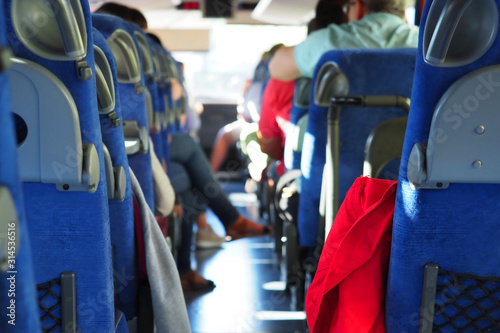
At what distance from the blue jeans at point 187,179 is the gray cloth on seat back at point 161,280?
6.00 feet

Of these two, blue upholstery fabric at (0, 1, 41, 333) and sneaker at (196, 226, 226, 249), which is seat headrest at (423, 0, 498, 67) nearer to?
blue upholstery fabric at (0, 1, 41, 333)

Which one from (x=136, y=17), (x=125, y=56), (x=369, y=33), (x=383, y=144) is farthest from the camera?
(x=136, y=17)

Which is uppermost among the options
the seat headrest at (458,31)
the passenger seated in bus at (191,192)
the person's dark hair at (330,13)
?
the seat headrest at (458,31)

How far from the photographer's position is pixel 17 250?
63 centimetres

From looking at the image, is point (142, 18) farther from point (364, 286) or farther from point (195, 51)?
point (195, 51)

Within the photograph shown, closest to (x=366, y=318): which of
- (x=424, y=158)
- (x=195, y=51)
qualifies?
(x=424, y=158)

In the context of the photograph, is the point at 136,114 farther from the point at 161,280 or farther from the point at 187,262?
the point at 187,262

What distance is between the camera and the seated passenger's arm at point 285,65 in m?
2.87

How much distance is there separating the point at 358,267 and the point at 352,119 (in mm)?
979

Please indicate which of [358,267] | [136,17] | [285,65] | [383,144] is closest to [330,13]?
[285,65]

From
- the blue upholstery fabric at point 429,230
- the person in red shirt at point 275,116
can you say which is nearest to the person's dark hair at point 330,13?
the person in red shirt at point 275,116

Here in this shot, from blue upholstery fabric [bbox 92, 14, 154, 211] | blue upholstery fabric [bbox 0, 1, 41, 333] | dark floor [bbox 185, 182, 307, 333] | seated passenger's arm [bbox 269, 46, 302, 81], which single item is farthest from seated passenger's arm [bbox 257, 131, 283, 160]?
blue upholstery fabric [bbox 0, 1, 41, 333]

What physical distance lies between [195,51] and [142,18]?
4.92m

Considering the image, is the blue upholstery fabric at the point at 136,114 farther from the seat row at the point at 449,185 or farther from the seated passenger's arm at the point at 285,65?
the seat row at the point at 449,185
